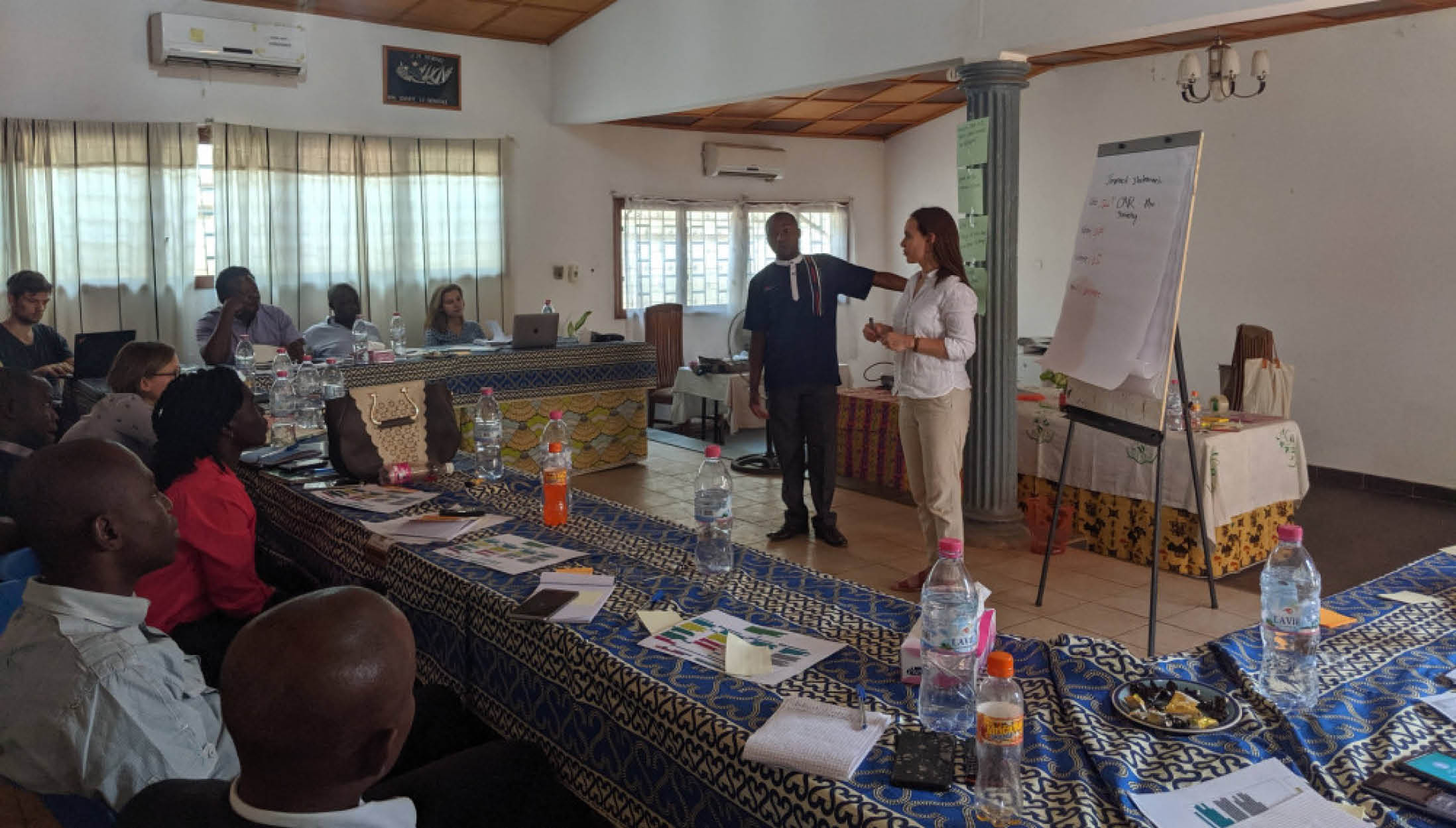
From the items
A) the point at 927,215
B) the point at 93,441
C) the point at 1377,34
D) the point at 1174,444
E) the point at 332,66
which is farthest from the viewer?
the point at 332,66

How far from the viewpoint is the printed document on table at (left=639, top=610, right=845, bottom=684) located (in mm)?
1876

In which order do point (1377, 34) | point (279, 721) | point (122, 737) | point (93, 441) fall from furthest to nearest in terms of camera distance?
point (1377, 34) < point (93, 441) < point (122, 737) < point (279, 721)

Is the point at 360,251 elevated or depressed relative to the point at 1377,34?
depressed

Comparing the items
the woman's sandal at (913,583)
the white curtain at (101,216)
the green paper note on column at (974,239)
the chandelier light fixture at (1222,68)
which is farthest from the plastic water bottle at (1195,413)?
the white curtain at (101,216)

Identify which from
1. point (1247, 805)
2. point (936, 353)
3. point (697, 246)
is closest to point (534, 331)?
point (936, 353)

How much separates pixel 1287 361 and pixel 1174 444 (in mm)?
3059

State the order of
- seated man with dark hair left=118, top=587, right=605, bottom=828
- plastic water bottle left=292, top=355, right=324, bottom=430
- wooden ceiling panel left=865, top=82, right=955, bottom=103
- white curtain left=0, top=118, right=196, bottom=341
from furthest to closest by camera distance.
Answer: wooden ceiling panel left=865, top=82, right=955, bottom=103, white curtain left=0, top=118, right=196, bottom=341, plastic water bottle left=292, top=355, right=324, bottom=430, seated man with dark hair left=118, top=587, right=605, bottom=828

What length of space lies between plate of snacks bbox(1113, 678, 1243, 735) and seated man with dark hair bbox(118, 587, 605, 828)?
1.13m

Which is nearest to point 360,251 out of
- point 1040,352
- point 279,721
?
point 1040,352

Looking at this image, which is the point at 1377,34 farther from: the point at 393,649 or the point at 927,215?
the point at 393,649

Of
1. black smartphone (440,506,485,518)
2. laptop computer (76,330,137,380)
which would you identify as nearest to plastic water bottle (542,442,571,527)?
black smartphone (440,506,485,518)

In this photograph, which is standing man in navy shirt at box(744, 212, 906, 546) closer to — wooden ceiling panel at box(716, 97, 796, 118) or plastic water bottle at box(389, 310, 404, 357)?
plastic water bottle at box(389, 310, 404, 357)

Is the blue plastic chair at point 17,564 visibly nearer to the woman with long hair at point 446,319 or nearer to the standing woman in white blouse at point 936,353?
the standing woman in white blouse at point 936,353

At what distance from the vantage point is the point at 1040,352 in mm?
7969
